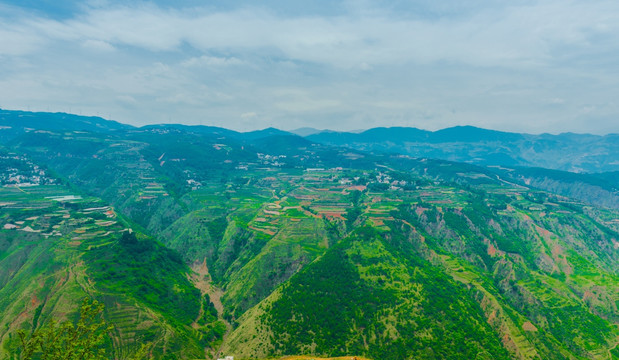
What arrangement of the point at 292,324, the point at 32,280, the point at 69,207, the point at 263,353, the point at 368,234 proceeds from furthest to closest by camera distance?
the point at 69,207 → the point at 368,234 → the point at 32,280 → the point at 292,324 → the point at 263,353

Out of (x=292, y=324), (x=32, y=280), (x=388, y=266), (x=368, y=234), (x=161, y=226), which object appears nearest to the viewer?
(x=292, y=324)

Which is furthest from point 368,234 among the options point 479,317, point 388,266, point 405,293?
point 479,317

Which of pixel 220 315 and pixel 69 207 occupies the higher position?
pixel 69 207

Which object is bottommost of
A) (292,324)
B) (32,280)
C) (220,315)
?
(220,315)

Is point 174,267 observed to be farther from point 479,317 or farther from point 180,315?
point 479,317

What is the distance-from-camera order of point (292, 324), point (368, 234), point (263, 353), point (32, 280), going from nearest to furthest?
point (263, 353) < point (292, 324) < point (32, 280) < point (368, 234)

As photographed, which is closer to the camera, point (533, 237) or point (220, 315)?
point (220, 315)

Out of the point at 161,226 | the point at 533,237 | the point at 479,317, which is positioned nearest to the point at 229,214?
the point at 161,226

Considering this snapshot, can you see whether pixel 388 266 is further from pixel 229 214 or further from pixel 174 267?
pixel 229 214

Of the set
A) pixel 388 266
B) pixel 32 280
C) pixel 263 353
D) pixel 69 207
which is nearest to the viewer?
pixel 263 353
